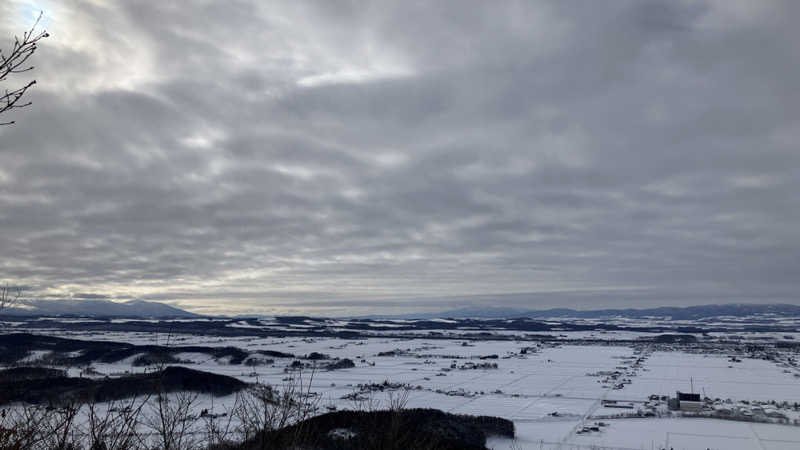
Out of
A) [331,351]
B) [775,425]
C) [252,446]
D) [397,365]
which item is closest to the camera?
[252,446]

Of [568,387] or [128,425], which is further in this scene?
[568,387]

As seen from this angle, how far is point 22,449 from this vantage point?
262 inches

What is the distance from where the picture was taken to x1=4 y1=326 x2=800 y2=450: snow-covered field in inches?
1362

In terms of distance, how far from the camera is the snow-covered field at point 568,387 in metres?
34.6

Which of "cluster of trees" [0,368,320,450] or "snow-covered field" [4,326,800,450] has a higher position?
"cluster of trees" [0,368,320,450]

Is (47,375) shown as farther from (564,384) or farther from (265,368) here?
(564,384)

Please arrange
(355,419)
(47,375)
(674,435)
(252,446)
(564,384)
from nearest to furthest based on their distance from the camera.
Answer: (252,446), (355,419), (674,435), (47,375), (564,384)

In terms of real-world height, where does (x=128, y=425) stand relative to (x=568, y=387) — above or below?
above

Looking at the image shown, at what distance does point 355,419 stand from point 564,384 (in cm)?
3914

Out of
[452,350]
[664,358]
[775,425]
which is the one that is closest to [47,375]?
[775,425]

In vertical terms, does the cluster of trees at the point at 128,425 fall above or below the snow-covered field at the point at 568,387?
above

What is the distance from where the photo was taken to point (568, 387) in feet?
198

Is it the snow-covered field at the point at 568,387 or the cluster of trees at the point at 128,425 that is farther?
the snow-covered field at the point at 568,387

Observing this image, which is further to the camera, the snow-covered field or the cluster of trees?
the snow-covered field
